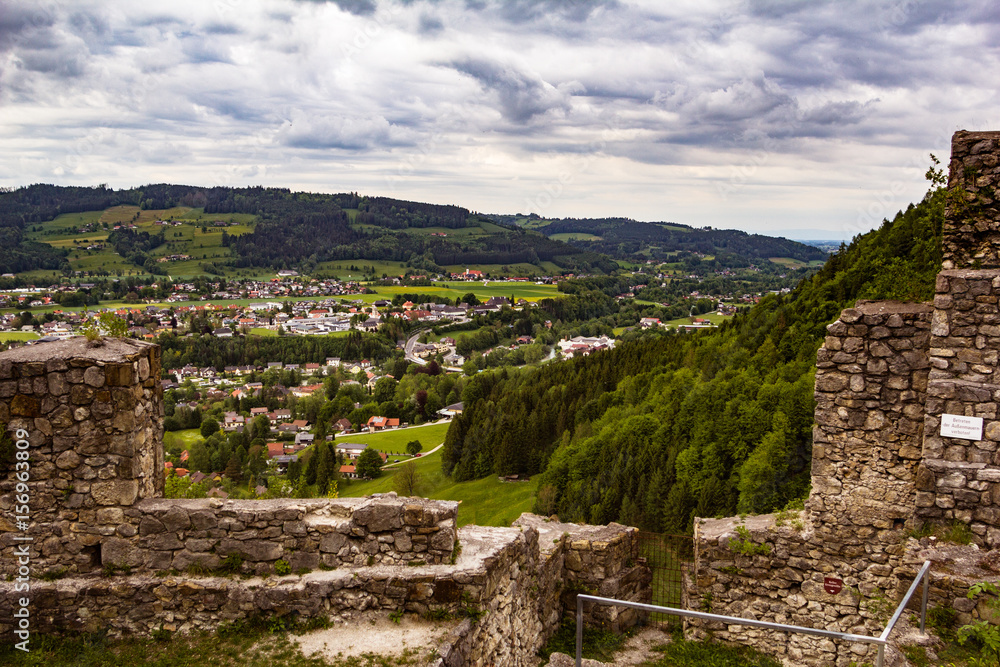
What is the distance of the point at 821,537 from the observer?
9555mm

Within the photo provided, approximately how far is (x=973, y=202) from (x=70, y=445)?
1229 cm

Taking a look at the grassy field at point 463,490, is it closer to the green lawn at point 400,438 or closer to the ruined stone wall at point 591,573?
the green lawn at point 400,438

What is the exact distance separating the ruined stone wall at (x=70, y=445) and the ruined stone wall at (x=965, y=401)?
10.3 m

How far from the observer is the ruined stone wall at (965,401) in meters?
8.21

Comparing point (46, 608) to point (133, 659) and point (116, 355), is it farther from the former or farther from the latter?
point (116, 355)

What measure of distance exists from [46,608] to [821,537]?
10.5 metres

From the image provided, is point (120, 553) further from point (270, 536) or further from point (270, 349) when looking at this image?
point (270, 349)

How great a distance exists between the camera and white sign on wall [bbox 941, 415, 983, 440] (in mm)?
8258

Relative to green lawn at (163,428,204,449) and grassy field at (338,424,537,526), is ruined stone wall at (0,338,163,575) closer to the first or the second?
grassy field at (338,424,537,526)

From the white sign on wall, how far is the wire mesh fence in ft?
17.5

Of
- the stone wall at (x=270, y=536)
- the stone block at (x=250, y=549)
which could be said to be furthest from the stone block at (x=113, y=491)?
the stone block at (x=250, y=549)

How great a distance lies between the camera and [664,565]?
12938 millimetres

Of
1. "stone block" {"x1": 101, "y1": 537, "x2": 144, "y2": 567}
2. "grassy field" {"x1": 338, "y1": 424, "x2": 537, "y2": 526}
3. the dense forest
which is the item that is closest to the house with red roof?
"grassy field" {"x1": 338, "y1": 424, "x2": 537, "y2": 526}

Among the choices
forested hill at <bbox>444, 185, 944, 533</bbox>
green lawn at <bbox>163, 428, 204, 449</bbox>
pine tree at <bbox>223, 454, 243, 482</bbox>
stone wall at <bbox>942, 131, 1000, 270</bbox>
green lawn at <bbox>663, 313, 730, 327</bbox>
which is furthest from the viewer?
green lawn at <bbox>663, 313, 730, 327</bbox>
